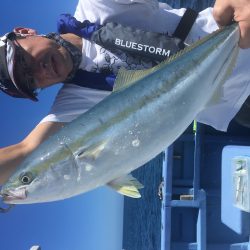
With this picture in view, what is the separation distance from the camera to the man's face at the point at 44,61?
6.99ft

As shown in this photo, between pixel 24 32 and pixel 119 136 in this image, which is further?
pixel 24 32

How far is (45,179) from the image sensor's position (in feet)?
4.41

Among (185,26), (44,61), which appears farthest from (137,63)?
(44,61)

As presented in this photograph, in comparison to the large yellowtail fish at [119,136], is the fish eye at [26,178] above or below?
below

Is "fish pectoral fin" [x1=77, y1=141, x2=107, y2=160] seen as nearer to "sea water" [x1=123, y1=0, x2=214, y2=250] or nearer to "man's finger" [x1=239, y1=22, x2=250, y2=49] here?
"man's finger" [x1=239, y1=22, x2=250, y2=49]

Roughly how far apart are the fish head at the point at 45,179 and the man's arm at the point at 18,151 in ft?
2.21

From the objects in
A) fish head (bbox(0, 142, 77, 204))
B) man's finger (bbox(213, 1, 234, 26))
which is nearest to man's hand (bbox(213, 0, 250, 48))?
man's finger (bbox(213, 1, 234, 26))

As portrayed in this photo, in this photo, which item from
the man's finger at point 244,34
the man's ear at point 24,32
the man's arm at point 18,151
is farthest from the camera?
the man's ear at point 24,32

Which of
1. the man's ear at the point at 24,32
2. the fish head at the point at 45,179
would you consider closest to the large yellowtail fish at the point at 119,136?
the fish head at the point at 45,179

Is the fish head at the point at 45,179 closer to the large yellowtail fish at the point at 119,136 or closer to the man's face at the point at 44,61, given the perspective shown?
the large yellowtail fish at the point at 119,136

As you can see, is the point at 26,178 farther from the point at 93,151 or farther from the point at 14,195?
the point at 93,151

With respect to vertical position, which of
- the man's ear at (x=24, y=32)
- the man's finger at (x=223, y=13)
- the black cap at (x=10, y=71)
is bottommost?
the black cap at (x=10, y=71)

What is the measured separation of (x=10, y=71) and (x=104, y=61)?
21.5 inches

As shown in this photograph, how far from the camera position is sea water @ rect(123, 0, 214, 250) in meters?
7.13
